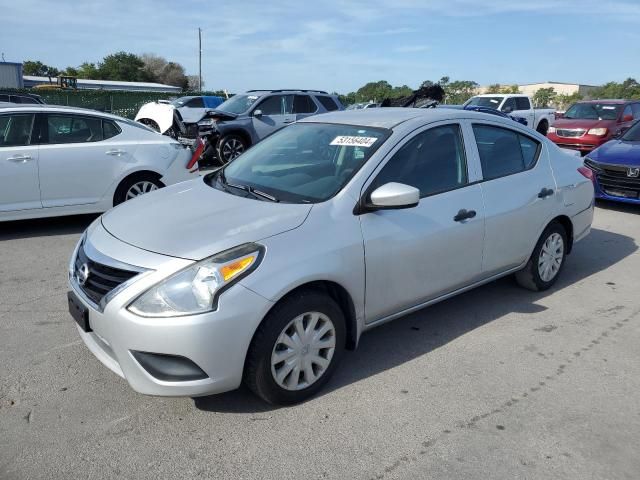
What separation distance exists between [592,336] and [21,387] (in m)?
3.90

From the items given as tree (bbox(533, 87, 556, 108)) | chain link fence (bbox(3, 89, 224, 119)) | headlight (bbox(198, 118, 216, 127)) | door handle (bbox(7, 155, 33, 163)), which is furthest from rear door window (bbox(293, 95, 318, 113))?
tree (bbox(533, 87, 556, 108))

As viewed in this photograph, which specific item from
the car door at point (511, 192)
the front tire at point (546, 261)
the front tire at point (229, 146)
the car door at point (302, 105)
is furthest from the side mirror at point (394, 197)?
the car door at point (302, 105)

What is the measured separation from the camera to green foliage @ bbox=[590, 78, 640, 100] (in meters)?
49.6

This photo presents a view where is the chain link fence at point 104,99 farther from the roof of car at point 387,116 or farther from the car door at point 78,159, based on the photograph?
the roof of car at point 387,116

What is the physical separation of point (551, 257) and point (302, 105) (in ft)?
31.5

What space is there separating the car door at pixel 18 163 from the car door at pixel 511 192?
483cm

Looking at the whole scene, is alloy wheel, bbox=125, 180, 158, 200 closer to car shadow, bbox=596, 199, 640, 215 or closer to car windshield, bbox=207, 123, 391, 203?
car windshield, bbox=207, 123, 391, 203

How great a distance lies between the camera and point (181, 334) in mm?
2721

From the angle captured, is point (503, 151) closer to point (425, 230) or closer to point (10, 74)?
point (425, 230)

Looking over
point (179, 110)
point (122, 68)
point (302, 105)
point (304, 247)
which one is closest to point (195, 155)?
point (304, 247)

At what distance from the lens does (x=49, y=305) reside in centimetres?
452

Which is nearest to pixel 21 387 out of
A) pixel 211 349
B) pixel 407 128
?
pixel 211 349

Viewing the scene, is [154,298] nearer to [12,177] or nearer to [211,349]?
[211,349]

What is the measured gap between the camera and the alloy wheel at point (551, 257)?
4.91 m
